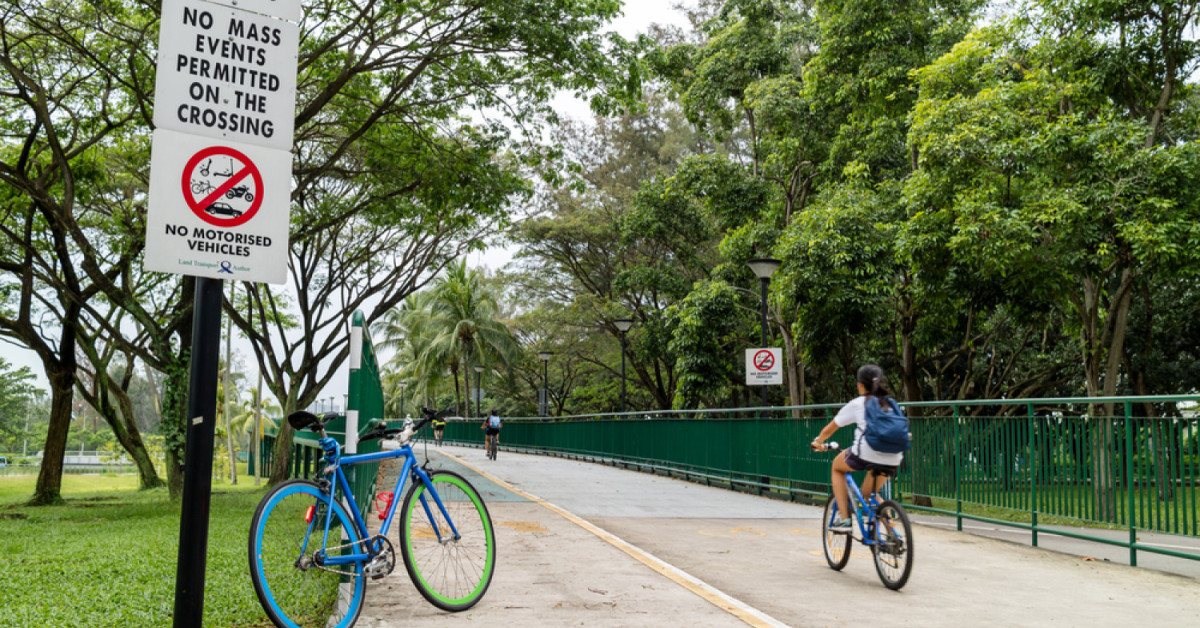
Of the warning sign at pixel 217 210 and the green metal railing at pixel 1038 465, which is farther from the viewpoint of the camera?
the green metal railing at pixel 1038 465

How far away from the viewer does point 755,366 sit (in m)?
16.6

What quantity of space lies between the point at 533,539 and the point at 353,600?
3855 mm

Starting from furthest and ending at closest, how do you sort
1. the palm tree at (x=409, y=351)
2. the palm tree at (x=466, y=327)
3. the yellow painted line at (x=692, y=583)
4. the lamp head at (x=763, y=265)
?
1. the palm tree at (x=409, y=351)
2. the palm tree at (x=466, y=327)
3. the lamp head at (x=763, y=265)
4. the yellow painted line at (x=692, y=583)

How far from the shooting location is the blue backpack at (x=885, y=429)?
22.0 ft

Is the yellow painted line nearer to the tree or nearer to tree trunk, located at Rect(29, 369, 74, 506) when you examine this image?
the tree

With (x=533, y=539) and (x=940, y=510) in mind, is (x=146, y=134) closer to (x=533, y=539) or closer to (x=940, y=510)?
(x=533, y=539)

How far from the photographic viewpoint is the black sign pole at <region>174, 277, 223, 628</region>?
11.0 ft

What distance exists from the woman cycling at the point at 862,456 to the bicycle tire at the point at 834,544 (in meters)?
0.19

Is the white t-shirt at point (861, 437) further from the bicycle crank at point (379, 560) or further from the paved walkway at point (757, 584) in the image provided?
the bicycle crank at point (379, 560)

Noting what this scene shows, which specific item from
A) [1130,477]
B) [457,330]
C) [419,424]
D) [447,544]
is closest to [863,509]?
[1130,477]

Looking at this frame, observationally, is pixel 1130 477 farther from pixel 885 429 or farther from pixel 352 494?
pixel 352 494

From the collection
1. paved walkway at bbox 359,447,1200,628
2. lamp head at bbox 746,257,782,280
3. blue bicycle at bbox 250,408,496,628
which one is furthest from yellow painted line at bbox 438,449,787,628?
lamp head at bbox 746,257,782,280

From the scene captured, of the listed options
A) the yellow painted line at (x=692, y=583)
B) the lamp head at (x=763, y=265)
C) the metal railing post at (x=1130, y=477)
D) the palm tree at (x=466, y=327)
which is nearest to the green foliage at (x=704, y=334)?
the lamp head at (x=763, y=265)

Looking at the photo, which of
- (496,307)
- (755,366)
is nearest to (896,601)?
(755,366)
